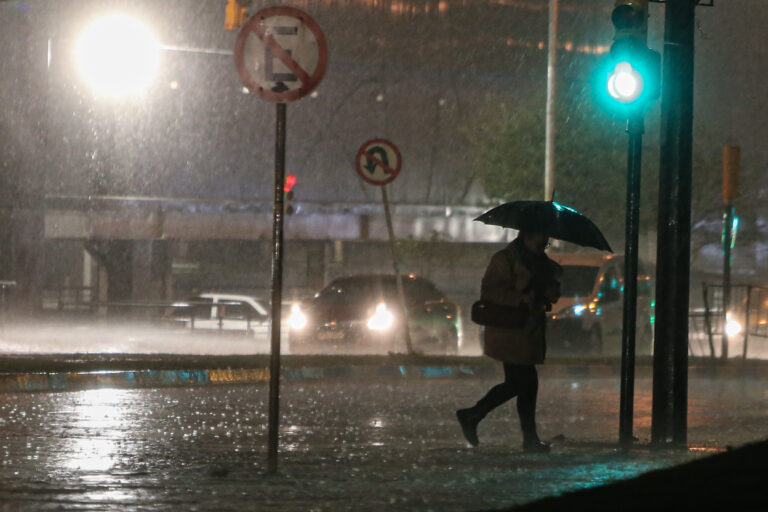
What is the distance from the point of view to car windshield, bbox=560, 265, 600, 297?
72.6 feet

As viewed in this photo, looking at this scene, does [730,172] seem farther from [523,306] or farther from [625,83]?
[523,306]

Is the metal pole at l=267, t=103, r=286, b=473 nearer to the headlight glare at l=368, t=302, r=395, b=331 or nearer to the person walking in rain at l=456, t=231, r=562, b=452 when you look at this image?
the person walking in rain at l=456, t=231, r=562, b=452

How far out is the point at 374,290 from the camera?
2084 cm

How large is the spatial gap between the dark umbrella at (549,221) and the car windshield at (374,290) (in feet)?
36.1

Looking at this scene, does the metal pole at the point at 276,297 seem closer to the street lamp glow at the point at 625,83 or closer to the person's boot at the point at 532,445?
the person's boot at the point at 532,445

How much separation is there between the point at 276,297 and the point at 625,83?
9.95 ft

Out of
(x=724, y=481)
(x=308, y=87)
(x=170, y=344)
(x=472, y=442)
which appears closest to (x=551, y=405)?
(x=472, y=442)

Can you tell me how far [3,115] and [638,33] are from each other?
24.5 meters

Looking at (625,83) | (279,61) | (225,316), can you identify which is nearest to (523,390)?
(625,83)

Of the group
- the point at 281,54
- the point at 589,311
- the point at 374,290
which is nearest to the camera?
the point at 281,54

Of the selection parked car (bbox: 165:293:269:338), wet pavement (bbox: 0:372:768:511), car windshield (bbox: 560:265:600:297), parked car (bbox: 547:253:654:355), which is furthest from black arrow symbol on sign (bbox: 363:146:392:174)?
parked car (bbox: 165:293:269:338)

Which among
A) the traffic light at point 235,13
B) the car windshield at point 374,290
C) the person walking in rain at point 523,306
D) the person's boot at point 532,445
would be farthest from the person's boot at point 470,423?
the car windshield at point 374,290

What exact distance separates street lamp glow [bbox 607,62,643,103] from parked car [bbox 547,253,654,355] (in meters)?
12.4

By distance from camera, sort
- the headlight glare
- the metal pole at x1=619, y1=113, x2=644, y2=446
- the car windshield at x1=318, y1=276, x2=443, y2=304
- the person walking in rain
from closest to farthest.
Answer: the person walking in rain → the metal pole at x1=619, y1=113, x2=644, y2=446 → the headlight glare → the car windshield at x1=318, y1=276, x2=443, y2=304
